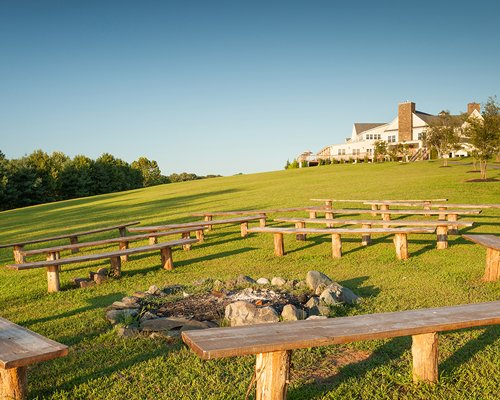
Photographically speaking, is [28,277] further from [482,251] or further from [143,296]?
[482,251]

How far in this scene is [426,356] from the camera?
4.04 m

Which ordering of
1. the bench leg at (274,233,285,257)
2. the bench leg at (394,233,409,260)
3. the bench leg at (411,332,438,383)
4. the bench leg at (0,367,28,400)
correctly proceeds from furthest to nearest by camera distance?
the bench leg at (274,233,285,257) < the bench leg at (394,233,409,260) < the bench leg at (411,332,438,383) < the bench leg at (0,367,28,400)

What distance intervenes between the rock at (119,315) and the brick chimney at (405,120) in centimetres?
6343

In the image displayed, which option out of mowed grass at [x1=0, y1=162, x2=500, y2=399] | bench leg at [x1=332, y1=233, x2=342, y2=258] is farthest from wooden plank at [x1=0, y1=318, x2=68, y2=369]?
bench leg at [x1=332, y1=233, x2=342, y2=258]

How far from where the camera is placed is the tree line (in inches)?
2077

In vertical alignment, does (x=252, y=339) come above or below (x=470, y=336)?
above

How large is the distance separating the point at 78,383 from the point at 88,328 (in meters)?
1.64

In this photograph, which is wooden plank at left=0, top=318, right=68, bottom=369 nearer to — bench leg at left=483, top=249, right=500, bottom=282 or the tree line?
bench leg at left=483, top=249, right=500, bottom=282

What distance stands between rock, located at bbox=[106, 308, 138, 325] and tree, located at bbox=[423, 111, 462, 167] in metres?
38.2

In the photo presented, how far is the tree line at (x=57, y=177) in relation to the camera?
173 ft

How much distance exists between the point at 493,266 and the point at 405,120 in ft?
203

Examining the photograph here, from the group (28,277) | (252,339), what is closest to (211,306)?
(252,339)

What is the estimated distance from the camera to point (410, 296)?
22.0ft

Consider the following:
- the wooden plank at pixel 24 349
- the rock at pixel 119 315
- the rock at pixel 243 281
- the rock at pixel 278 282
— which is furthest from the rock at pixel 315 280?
the wooden plank at pixel 24 349
